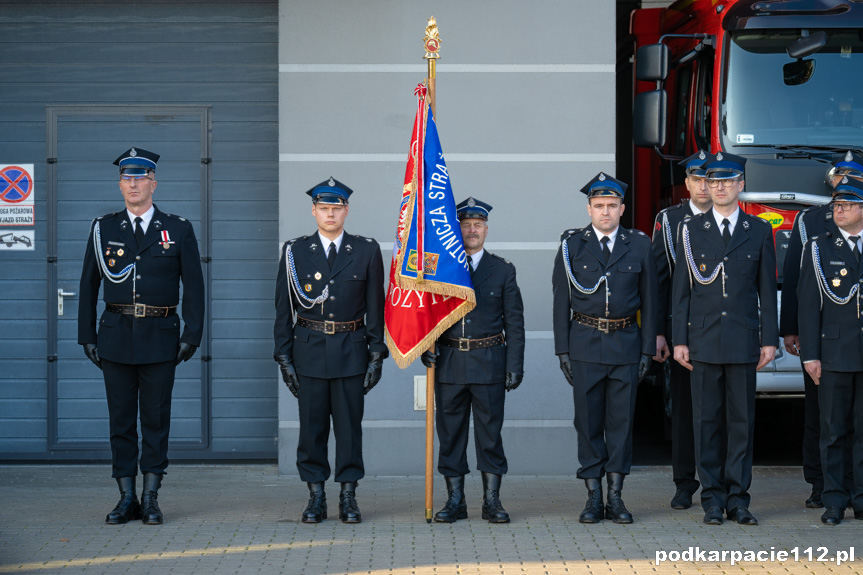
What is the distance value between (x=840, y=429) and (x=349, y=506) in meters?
2.94

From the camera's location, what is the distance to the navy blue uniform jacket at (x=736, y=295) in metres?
6.75

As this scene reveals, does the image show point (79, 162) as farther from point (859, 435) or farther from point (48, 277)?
point (859, 435)

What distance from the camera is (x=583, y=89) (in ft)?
27.6

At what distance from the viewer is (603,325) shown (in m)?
6.78

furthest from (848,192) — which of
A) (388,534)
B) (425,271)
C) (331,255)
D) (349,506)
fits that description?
(349,506)

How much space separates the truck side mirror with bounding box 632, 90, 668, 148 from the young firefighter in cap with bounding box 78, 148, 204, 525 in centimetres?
331

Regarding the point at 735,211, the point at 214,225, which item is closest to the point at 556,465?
the point at 735,211

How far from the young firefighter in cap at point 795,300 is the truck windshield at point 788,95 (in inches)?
21.3

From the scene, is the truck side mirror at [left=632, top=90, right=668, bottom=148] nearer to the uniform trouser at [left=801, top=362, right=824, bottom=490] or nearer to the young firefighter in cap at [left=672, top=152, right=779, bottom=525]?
the young firefighter in cap at [left=672, top=152, right=779, bottom=525]

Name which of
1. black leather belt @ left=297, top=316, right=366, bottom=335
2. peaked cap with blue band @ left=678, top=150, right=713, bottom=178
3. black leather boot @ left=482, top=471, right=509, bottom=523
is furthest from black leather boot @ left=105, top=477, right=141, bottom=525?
peaked cap with blue band @ left=678, top=150, right=713, bottom=178

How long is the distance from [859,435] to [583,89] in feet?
10.3

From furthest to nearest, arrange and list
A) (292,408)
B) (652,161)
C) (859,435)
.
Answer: (652,161) → (292,408) → (859,435)

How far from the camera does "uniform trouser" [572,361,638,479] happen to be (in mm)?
6785

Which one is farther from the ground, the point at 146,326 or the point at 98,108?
the point at 98,108
